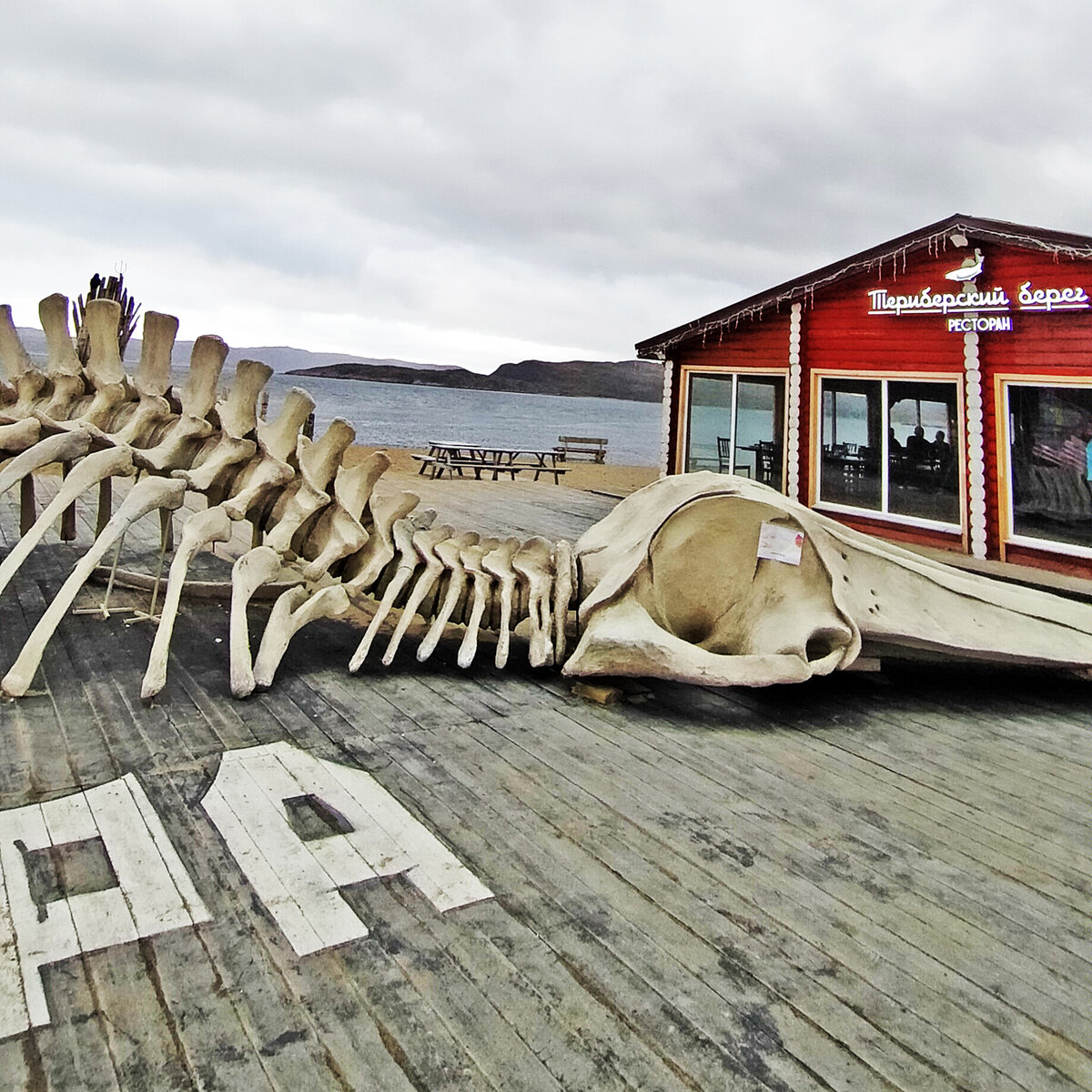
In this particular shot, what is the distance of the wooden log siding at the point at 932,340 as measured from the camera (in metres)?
8.41

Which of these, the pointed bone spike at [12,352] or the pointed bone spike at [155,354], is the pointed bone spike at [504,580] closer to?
the pointed bone spike at [155,354]

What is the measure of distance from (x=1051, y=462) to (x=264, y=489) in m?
8.21

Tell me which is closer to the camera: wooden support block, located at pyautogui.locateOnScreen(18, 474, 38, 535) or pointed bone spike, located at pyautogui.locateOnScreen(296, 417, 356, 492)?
pointed bone spike, located at pyautogui.locateOnScreen(296, 417, 356, 492)

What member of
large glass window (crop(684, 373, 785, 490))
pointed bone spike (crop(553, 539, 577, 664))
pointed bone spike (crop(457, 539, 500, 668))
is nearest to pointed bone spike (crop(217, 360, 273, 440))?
pointed bone spike (crop(457, 539, 500, 668))

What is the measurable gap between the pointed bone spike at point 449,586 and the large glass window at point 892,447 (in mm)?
7058

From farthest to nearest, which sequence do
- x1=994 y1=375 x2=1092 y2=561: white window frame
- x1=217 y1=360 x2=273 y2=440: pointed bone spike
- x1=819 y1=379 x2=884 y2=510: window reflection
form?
x1=819 y1=379 x2=884 y2=510: window reflection < x1=994 y1=375 x2=1092 y2=561: white window frame < x1=217 y1=360 x2=273 y2=440: pointed bone spike

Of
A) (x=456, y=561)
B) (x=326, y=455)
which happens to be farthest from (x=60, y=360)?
(x=456, y=561)

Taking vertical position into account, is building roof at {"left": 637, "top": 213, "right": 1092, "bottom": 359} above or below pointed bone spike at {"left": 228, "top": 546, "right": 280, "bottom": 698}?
above

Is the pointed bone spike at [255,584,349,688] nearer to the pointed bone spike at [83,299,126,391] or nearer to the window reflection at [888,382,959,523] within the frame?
the pointed bone spike at [83,299,126,391]

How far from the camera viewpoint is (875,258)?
32.1 feet

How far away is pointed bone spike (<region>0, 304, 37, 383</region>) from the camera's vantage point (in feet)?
17.5

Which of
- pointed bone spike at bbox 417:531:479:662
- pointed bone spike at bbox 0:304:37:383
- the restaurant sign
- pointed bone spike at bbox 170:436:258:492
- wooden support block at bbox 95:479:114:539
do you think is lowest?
pointed bone spike at bbox 417:531:479:662

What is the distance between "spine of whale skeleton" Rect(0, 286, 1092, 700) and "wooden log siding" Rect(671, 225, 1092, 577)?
4782 mm

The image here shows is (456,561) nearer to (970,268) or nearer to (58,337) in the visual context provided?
(58,337)
